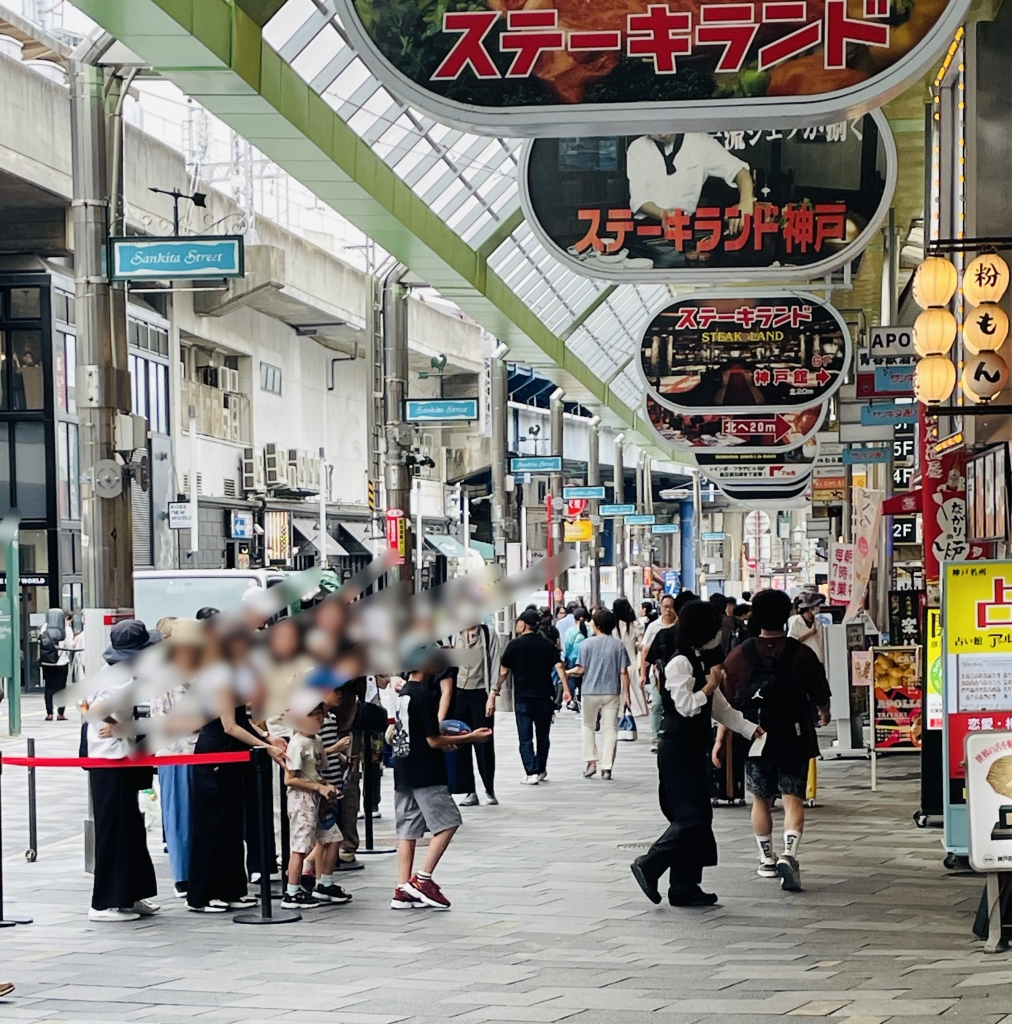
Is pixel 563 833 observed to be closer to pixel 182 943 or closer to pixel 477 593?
pixel 182 943

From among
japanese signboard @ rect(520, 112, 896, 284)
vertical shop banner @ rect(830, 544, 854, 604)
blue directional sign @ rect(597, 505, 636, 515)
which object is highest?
japanese signboard @ rect(520, 112, 896, 284)

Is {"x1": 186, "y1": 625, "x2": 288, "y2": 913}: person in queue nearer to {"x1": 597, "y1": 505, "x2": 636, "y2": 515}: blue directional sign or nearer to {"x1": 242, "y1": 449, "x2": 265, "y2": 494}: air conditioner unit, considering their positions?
{"x1": 242, "y1": 449, "x2": 265, "y2": 494}: air conditioner unit

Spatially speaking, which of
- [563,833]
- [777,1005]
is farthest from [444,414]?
[777,1005]

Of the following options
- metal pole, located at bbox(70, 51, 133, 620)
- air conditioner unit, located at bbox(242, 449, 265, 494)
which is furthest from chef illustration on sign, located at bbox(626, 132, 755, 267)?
air conditioner unit, located at bbox(242, 449, 265, 494)

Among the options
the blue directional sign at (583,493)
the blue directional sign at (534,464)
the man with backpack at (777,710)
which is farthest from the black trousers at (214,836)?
the blue directional sign at (583,493)

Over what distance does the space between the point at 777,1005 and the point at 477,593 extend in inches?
163

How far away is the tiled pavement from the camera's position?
23.6ft

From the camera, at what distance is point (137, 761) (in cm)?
940

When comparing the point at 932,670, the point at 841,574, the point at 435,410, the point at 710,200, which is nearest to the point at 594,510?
the point at 435,410

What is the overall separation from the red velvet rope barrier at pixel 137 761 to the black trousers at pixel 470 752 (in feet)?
16.3

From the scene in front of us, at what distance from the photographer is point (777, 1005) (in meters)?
7.08

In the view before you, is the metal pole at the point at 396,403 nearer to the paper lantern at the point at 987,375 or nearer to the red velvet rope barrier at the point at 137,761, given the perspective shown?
the paper lantern at the point at 987,375

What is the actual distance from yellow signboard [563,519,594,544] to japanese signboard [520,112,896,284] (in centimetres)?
2822

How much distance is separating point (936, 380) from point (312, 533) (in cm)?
3185
